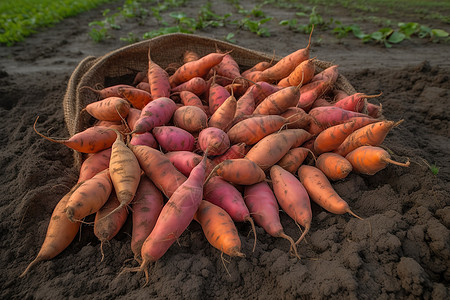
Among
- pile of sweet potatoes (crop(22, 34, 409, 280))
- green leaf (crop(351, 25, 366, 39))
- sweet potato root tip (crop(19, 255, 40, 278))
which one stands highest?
pile of sweet potatoes (crop(22, 34, 409, 280))

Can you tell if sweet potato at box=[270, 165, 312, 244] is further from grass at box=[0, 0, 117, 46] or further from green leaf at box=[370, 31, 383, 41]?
grass at box=[0, 0, 117, 46]

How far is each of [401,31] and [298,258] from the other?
9.32 m

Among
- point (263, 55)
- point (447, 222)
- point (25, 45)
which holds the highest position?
point (263, 55)

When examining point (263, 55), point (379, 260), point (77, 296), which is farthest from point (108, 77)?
point (379, 260)

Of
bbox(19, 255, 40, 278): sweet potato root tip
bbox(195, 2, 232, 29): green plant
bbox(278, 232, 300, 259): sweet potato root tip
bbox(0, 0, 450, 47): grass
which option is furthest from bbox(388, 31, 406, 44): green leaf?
bbox(19, 255, 40, 278): sweet potato root tip

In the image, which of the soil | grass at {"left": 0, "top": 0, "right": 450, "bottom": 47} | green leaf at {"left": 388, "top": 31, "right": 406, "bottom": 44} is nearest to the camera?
the soil

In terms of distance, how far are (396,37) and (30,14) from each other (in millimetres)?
12772

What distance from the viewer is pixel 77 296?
165 cm

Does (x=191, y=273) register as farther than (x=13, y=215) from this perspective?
No

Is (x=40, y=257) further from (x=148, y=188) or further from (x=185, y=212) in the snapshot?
(x=185, y=212)

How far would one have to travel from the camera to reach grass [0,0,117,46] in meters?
8.03

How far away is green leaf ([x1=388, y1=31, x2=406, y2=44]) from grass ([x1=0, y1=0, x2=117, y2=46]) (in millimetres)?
10681

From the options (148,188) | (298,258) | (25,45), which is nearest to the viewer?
(298,258)

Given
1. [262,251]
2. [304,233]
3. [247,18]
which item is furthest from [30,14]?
[304,233]
